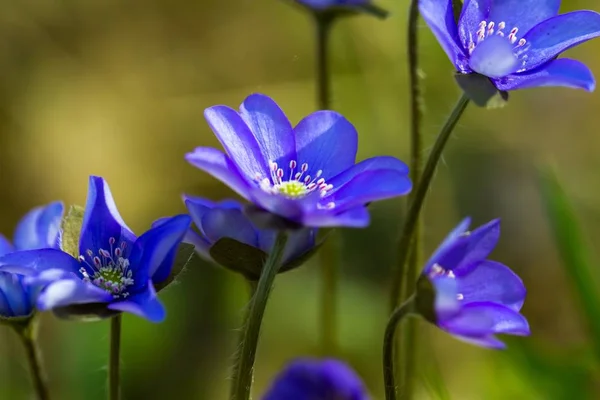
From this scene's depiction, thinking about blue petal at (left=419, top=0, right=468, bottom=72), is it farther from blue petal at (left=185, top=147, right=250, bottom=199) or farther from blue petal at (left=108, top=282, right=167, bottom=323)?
blue petal at (left=108, top=282, right=167, bottom=323)

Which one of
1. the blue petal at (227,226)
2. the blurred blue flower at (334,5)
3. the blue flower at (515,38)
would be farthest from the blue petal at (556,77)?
the blurred blue flower at (334,5)

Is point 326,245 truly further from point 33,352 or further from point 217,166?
point 217,166

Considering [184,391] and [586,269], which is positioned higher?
[586,269]

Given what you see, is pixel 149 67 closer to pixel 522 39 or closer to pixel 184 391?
pixel 184 391

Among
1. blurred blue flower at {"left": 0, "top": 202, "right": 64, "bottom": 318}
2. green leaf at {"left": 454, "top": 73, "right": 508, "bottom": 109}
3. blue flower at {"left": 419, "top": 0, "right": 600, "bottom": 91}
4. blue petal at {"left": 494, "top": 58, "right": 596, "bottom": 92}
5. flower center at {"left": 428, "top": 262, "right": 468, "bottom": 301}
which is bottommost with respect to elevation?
blurred blue flower at {"left": 0, "top": 202, "right": 64, "bottom": 318}

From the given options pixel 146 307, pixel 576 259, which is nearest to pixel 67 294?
pixel 146 307

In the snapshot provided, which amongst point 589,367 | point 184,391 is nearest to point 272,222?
point 589,367

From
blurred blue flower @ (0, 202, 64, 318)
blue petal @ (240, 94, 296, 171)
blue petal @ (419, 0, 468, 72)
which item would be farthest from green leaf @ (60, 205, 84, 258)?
blue petal @ (419, 0, 468, 72)

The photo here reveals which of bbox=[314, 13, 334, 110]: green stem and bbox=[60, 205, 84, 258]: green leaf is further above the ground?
bbox=[314, 13, 334, 110]: green stem
